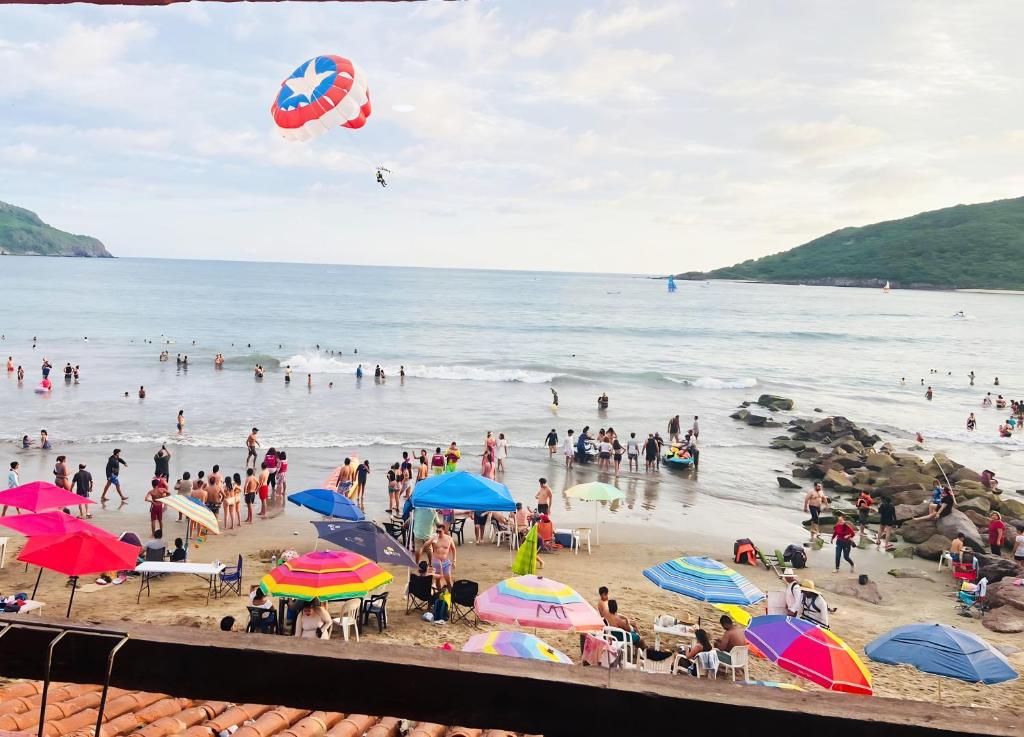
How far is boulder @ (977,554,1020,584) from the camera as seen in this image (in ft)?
49.4

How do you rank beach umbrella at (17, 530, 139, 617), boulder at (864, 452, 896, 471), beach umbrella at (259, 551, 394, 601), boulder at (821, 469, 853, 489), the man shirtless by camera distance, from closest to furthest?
beach umbrella at (17, 530, 139, 617) < beach umbrella at (259, 551, 394, 601) < the man shirtless < boulder at (821, 469, 853, 489) < boulder at (864, 452, 896, 471)

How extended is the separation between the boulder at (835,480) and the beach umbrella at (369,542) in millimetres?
17031

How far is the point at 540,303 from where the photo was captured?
12619 centimetres

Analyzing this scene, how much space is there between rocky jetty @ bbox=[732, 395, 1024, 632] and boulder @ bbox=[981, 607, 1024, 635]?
0.05 ft

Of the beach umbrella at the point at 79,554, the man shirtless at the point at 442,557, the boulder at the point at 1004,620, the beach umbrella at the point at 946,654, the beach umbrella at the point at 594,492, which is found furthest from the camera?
the beach umbrella at the point at 594,492

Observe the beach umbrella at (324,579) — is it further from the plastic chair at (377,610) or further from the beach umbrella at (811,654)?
the beach umbrella at (811,654)

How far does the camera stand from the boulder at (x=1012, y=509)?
2016 cm

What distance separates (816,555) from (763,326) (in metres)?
81.4

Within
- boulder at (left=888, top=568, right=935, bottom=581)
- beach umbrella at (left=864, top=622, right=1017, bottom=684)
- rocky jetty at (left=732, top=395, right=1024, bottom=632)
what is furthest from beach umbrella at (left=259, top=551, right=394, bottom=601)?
boulder at (left=888, top=568, right=935, bottom=581)

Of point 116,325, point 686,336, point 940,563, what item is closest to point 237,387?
point 940,563

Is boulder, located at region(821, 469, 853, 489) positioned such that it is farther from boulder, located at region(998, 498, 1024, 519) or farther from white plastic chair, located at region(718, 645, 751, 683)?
white plastic chair, located at region(718, 645, 751, 683)

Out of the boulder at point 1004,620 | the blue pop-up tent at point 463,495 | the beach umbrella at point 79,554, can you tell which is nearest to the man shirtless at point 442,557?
the blue pop-up tent at point 463,495

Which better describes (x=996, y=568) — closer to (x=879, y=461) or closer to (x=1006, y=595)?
(x=1006, y=595)

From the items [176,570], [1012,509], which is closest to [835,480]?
[1012,509]
